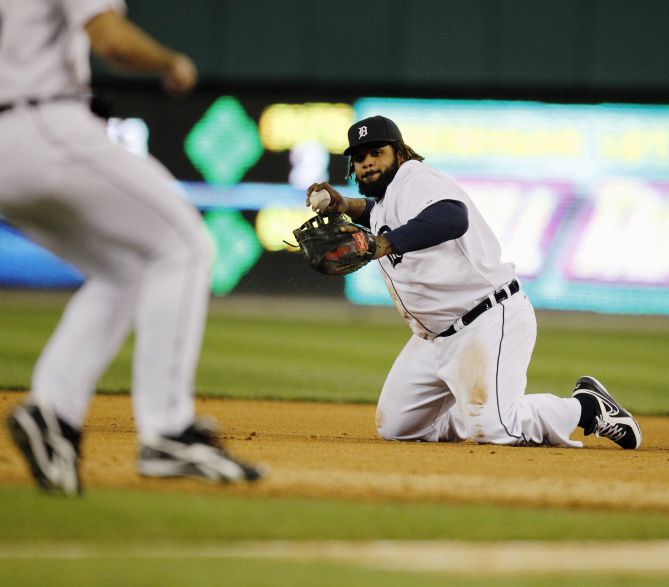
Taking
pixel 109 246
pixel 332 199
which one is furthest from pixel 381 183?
pixel 109 246

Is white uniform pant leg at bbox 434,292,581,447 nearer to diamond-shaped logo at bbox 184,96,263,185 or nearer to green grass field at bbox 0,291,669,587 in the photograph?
green grass field at bbox 0,291,669,587

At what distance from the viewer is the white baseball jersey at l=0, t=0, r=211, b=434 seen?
9.23 ft

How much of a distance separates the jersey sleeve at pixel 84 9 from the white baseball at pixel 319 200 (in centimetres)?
224

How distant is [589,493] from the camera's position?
3.49 meters

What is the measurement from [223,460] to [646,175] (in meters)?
11.9

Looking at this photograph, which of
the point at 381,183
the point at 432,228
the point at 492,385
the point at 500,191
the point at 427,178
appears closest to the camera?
the point at 432,228

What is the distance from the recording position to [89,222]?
9.52 ft

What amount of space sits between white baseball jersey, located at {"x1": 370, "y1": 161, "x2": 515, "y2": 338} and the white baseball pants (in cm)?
10

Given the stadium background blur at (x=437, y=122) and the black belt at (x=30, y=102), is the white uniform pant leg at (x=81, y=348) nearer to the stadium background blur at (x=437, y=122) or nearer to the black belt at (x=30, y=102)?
the black belt at (x=30, y=102)

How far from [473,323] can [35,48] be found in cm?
248

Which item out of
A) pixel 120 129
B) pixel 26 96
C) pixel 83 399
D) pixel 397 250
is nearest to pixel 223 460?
pixel 83 399

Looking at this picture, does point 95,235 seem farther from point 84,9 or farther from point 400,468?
point 400,468

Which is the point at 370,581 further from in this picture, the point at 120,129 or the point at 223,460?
the point at 120,129

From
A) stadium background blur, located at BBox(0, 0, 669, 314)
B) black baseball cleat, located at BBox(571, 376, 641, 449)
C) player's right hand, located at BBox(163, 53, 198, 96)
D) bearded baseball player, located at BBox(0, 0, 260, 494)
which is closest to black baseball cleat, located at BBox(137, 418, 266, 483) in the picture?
bearded baseball player, located at BBox(0, 0, 260, 494)
